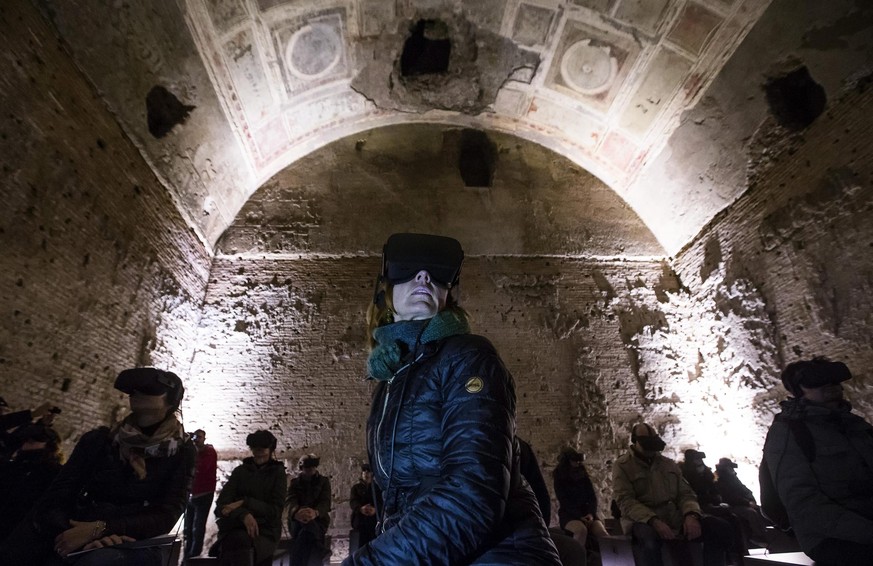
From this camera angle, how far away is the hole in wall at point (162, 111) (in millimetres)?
5645

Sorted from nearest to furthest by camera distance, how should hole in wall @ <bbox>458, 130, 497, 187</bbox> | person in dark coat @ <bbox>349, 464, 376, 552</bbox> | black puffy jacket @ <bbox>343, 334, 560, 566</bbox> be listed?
black puffy jacket @ <bbox>343, 334, 560, 566</bbox> → person in dark coat @ <bbox>349, 464, 376, 552</bbox> → hole in wall @ <bbox>458, 130, 497, 187</bbox>

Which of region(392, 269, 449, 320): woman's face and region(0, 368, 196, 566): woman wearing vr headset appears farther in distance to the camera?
region(0, 368, 196, 566): woman wearing vr headset

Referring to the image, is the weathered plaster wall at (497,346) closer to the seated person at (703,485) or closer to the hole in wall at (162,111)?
the seated person at (703,485)

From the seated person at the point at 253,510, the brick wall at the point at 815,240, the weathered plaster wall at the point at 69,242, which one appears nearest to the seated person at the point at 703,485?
the brick wall at the point at 815,240

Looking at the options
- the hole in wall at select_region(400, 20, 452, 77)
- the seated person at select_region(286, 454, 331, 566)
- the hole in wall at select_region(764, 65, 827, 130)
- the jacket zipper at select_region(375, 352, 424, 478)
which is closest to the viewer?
the jacket zipper at select_region(375, 352, 424, 478)

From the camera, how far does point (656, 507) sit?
4.30 m

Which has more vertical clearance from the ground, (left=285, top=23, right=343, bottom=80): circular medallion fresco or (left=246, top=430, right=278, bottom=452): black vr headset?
(left=285, top=23, right=343, bottom=80): circular medallion fresco

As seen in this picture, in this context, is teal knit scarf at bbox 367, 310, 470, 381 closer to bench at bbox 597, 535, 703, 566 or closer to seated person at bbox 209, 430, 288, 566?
seated person at bbox 209, 430, 288, 566

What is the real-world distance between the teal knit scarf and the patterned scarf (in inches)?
77.5

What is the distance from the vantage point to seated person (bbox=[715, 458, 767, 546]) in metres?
4.67

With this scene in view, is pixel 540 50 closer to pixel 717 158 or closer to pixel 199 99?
pixel 717 158

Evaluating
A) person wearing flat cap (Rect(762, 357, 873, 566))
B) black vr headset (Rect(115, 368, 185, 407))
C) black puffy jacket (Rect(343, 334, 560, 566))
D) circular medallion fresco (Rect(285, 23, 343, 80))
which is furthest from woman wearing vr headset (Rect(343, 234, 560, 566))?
circular medallion fresco (Rect(285, 23, 343, 80))

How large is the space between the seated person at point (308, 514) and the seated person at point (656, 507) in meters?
2.84

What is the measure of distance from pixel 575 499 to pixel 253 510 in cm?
319
